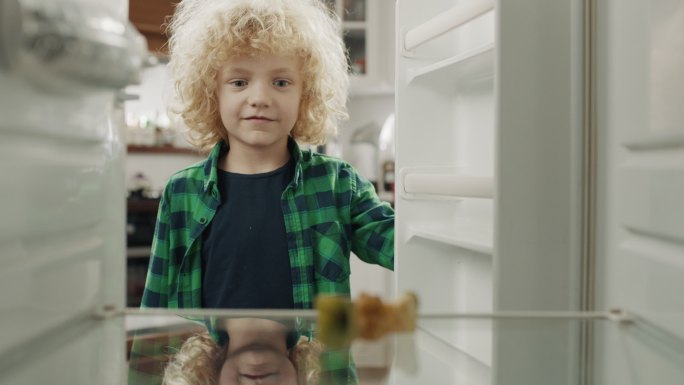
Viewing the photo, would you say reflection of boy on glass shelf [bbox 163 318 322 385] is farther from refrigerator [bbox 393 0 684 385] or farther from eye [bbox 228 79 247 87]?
eye [bbox 228 79 247 87]

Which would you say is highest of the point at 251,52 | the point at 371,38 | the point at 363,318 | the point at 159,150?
the point at 371,38

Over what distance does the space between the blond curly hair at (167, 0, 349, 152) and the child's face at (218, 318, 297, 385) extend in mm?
873

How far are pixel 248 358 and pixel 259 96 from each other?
85cm

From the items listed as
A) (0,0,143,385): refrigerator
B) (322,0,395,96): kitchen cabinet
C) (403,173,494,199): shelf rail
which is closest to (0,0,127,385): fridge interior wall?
(0,0,143,385): refrigerator

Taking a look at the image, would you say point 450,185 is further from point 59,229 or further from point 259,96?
point 59,229

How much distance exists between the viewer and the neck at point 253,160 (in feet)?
5.04

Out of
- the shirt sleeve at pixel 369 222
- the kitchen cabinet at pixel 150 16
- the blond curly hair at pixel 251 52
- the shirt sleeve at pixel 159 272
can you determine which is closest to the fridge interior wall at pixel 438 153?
the shirt sleeve at pixel 369 222

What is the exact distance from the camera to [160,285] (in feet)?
4.86

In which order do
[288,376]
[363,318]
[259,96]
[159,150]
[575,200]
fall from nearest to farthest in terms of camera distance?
[363,318] < [288,376] < [575,200] < [259,96] < [159,150]

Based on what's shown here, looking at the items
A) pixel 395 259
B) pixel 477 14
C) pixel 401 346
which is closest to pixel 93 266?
pixel 401 346

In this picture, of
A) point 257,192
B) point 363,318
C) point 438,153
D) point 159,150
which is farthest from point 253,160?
point 159,150

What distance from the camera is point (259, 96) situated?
1.41 meters

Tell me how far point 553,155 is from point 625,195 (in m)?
0.16

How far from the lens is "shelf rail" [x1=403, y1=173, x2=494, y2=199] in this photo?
113 centimetres
